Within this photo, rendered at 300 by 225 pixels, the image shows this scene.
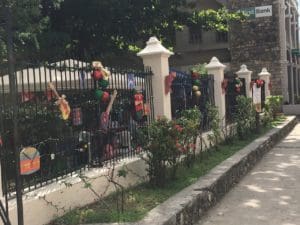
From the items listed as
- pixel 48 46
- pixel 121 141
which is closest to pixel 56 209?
pixel 121 141

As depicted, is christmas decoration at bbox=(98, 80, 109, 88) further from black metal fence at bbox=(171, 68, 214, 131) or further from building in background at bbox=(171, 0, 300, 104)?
building in background at bbox=(171, 0, 300, 104)

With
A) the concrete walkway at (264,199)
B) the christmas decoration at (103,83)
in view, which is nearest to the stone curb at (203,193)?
the concrete walkway at (264,199)

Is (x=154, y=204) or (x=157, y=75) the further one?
(x=157, y=75)

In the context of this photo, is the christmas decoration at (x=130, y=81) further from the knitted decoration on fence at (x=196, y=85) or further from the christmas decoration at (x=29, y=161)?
the knitted decoration on fence at (x=196, y=85)

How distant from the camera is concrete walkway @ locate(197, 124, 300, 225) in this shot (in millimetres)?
6438

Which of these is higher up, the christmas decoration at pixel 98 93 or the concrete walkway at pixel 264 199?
the christmas decoration at pixel 98 93

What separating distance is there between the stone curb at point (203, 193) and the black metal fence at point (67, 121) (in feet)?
3.93

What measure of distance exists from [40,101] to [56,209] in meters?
1.20

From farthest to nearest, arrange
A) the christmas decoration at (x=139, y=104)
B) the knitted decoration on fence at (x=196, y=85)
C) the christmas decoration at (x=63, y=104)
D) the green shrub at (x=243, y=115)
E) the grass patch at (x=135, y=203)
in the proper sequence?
the green shrub at (x=243, y=115) → the knitted decoration on fence at (x=196, y=85) → the christmas decoration at (x=139, y=104) → the christmas decoration at (x=63, y=104) → the grass patch at (x=135, y=203)

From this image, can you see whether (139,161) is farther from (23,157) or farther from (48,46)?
(48,46)

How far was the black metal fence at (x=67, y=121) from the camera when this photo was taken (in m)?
5.79

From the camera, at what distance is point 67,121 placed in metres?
6.49

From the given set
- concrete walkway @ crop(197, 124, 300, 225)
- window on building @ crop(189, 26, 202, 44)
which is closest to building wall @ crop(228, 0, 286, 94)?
window on building @ crop(189, 26, 202, 44)

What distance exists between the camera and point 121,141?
25.1 ft
